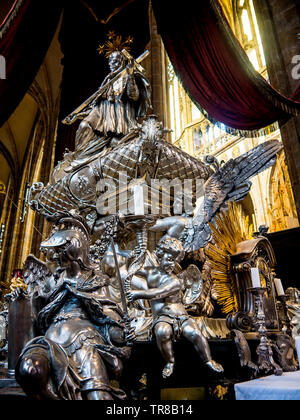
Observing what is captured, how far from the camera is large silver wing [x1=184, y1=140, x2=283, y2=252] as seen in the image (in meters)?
2.69

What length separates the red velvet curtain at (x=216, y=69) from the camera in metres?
4.12

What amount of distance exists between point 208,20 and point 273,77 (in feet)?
4.13

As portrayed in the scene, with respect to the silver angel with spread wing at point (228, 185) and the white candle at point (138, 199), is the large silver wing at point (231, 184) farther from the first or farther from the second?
the white candle at point (138, 199)

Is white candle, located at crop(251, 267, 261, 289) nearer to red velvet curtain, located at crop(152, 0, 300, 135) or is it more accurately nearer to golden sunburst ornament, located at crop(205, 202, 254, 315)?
golden sunburst ornament, located at crop(205, 202, 254, 315)

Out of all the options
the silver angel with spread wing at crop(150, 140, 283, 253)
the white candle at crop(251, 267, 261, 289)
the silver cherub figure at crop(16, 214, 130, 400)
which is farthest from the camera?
the silver angel with spread wing at crop(150, 140, 283, 253)

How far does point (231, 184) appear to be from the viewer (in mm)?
2727

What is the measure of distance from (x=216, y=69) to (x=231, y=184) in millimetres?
2552

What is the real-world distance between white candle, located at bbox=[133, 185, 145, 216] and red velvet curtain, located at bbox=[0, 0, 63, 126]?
2.53 m

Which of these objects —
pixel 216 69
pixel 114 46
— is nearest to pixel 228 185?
pixel 216 69

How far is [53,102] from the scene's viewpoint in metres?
11.3

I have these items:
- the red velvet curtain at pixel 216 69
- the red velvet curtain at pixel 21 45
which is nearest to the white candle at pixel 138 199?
the red velvet curtain at pixel 216 69

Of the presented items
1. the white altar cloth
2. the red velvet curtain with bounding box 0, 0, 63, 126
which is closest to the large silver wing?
the white altar cloth
